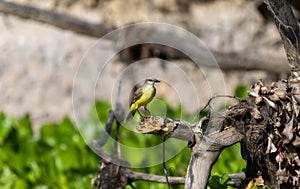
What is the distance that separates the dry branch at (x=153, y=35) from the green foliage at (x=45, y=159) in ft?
2.81

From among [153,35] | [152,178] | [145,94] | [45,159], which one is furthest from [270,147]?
[153,35]

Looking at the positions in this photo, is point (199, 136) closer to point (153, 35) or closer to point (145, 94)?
point (145, 94)

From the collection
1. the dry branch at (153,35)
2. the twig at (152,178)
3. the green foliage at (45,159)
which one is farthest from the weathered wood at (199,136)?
the dry branch at (153,35)

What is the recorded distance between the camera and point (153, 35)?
5.57 m

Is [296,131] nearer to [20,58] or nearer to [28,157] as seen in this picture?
[28,157]

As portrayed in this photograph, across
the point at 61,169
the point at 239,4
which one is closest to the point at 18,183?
the point at 61,169

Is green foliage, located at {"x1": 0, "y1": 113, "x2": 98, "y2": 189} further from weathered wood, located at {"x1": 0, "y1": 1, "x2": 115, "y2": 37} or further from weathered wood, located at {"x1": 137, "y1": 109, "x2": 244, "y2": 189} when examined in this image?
weathered wood, located at {"x1": 137, "y1": 109, "x2": 244, "y2": 189}

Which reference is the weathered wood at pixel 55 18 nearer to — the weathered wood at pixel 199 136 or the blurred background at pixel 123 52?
the blurred background at pixel 123 52

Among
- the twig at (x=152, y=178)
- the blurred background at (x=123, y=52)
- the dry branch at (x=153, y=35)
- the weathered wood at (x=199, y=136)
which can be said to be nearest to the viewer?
the weathered wood at (x=199, y=136)

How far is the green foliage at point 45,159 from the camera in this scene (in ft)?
14.3

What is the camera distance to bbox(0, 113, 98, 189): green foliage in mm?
4359

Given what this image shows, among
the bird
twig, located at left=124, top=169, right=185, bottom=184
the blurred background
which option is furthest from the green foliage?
the bird

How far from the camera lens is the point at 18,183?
4285 millimetres

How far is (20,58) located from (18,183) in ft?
7.45
